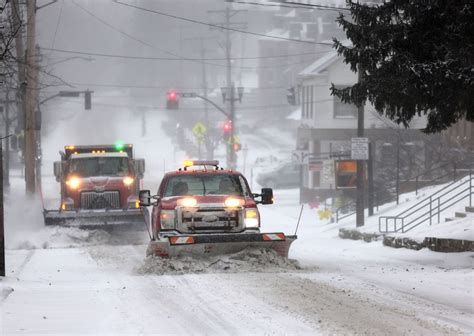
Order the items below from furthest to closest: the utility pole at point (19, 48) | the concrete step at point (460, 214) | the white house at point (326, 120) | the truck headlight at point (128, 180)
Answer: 1. the white house at point (326, 120)
2. the truck headlight at point (128, 180)
3. the concrete step at point (460, 214)
4. the utility pole at point (19, 48)

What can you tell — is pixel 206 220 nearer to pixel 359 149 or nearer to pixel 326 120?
pixel 359 149

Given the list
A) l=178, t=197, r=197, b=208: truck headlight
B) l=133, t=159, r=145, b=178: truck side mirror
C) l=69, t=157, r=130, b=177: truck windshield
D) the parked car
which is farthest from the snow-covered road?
the parked car

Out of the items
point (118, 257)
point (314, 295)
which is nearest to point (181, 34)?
point (118, 257)

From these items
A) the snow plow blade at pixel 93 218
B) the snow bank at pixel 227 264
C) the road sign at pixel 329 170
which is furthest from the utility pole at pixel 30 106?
the snow bank at pixel 227 264

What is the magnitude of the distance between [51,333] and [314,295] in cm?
390

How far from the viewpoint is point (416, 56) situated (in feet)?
53.1

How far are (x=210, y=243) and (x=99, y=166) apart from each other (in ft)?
35.6

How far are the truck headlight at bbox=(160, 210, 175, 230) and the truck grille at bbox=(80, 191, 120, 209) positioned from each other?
869 centimetres

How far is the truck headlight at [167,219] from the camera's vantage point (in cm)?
1639

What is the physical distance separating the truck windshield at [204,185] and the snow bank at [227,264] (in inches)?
75.2

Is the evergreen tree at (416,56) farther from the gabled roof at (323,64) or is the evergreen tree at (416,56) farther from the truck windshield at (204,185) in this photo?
the gabled roof at (323,64)

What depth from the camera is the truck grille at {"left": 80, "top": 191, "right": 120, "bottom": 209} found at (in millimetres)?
24844

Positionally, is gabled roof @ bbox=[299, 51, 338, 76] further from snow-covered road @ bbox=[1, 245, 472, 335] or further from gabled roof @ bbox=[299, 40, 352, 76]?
snow-covered road @ bbox=[1, 245, 472, 335]

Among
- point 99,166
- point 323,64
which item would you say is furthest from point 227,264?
point 323,64
